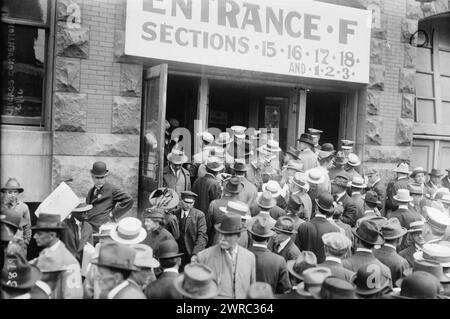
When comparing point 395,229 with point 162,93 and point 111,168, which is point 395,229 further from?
point 111,168

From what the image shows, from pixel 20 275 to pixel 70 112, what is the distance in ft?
13.7

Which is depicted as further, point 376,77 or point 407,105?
point 407,105

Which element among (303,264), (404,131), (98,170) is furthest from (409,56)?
(303,264)

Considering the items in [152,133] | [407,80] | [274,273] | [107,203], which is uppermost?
[407,80]

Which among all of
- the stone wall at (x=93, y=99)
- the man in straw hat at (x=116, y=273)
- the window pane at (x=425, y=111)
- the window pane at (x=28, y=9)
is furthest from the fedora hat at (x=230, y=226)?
the window pane at (x=425, y=111)

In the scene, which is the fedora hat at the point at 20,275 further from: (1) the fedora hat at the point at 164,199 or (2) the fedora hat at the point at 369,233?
(2) the fedora hat at the point at 369,233

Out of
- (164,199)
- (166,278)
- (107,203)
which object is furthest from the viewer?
(107,203)

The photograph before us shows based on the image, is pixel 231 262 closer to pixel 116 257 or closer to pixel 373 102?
pixel 116 257

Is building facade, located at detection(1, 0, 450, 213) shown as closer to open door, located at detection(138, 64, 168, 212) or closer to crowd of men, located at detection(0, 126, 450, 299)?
open door, located at detection(138, 64, 168, 212)

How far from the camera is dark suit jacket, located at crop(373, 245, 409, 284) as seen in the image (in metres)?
5.31

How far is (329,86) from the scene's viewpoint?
33.4 ft

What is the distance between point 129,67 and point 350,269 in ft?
16.0

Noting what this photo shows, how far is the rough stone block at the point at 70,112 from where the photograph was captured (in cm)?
755

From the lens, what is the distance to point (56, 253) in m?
4.45
